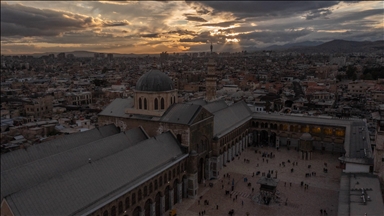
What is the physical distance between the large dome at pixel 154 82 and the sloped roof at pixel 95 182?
24.2 ft

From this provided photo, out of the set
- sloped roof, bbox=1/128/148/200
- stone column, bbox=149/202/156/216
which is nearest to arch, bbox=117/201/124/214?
stone column, bbox=149/202/156/216

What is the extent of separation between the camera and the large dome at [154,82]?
3716cm

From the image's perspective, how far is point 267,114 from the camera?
5869 cm

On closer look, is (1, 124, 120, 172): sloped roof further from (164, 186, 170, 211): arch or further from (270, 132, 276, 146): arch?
(270, 132, 276, 146): arch

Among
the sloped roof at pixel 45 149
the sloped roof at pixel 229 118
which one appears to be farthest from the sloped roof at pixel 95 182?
the sloped roof at pixel 229 118

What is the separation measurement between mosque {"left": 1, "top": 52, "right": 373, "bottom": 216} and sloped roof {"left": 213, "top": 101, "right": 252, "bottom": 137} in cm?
22

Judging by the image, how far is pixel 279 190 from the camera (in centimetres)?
3709

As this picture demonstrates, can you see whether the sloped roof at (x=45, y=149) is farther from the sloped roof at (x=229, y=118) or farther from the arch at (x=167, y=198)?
the sloped roof at (x=229, y=118)

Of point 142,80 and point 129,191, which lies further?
point 142,80

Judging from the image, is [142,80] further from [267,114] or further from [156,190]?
[267,114]

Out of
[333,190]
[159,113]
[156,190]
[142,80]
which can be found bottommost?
[333,190]

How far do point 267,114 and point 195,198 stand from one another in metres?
29.2

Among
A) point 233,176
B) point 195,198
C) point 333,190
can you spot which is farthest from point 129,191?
point 333,190

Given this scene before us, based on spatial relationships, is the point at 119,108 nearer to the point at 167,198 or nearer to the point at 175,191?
the point at 175,191
